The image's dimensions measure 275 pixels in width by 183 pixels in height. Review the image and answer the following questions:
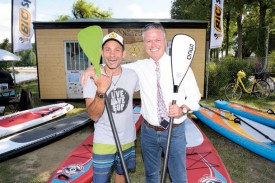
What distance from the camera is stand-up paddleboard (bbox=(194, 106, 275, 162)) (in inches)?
196

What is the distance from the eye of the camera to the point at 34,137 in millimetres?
5676

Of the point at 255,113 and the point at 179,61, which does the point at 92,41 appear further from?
the point at 255,113

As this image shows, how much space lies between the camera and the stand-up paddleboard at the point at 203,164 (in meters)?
3.64

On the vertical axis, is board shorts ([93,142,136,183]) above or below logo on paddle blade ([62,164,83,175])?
above

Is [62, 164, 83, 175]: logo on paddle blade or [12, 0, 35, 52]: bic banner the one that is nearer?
[62, 164, 83, 175]: logo on paddle blade

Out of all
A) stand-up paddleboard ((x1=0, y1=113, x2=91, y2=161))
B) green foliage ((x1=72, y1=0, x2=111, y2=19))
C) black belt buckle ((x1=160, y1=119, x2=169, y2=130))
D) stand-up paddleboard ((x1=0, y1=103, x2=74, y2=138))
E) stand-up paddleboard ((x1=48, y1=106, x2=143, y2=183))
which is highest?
green foliage ((x1=72, y1=0, x2=111, y2=19))

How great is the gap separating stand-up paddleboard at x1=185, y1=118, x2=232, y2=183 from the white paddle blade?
6.67 feet

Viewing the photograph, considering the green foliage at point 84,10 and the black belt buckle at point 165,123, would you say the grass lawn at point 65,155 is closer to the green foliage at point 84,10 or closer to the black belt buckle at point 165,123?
the black belt buckle at point 165,123

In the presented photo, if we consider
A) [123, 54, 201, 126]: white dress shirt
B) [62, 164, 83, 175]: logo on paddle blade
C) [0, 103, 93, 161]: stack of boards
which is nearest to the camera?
[123, 54, 201, 126]: white dress shirt

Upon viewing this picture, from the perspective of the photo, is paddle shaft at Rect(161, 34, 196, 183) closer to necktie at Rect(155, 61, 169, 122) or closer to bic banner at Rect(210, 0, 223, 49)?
necktie at Rect(155, 61, 169, 122)

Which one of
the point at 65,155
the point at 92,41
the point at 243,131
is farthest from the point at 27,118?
the point at 243,131

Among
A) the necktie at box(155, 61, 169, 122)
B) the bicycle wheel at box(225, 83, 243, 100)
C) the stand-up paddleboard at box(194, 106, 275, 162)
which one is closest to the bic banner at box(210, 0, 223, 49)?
the bicycle wheel at box(225, 83, 243, 100)

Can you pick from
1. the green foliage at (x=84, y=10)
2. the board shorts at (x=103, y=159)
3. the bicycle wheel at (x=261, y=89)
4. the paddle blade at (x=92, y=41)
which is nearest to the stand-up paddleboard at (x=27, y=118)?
the board shorts at (x=103, y=159)

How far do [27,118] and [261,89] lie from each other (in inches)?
404
